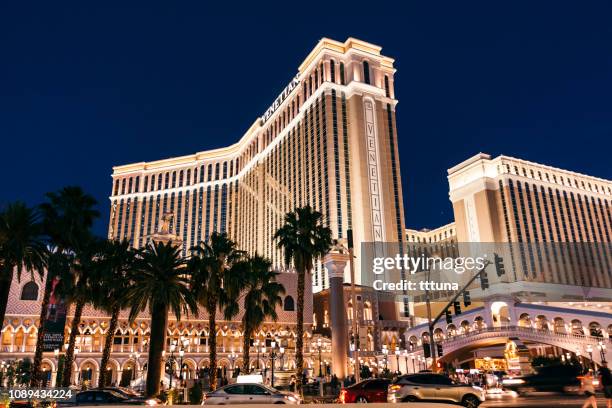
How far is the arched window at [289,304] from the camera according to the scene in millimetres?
79875

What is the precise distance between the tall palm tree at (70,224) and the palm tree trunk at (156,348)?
212 inches

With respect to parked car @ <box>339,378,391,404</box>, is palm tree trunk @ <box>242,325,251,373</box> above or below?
above

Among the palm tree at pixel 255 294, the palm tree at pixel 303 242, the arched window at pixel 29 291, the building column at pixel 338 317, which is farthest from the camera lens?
the arched window at pixel 29 291

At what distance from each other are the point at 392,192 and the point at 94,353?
234 ft

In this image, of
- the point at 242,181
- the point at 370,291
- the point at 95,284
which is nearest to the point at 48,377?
the point at 95,284

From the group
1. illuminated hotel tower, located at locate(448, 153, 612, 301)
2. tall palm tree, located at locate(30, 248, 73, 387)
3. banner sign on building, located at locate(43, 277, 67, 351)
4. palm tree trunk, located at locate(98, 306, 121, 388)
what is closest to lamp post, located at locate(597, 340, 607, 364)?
palm tree trunk, located at locate(98, 306, 121, 388)

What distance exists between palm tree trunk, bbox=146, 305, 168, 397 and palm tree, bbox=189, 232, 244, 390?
3.94m

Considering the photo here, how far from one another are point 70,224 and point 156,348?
36.1ft

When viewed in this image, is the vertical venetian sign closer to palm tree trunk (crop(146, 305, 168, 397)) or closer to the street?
palm tree trunk (crop(146, 305, 168, 397))

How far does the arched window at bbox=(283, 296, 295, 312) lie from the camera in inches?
3145

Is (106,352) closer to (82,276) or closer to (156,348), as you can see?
(156,348)

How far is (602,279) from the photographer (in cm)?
15562

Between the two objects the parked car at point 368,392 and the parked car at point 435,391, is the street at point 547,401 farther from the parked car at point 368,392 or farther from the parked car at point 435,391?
the parked car at point 368,392

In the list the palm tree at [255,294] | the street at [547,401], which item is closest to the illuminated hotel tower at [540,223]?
the palm tree at [255,294]
